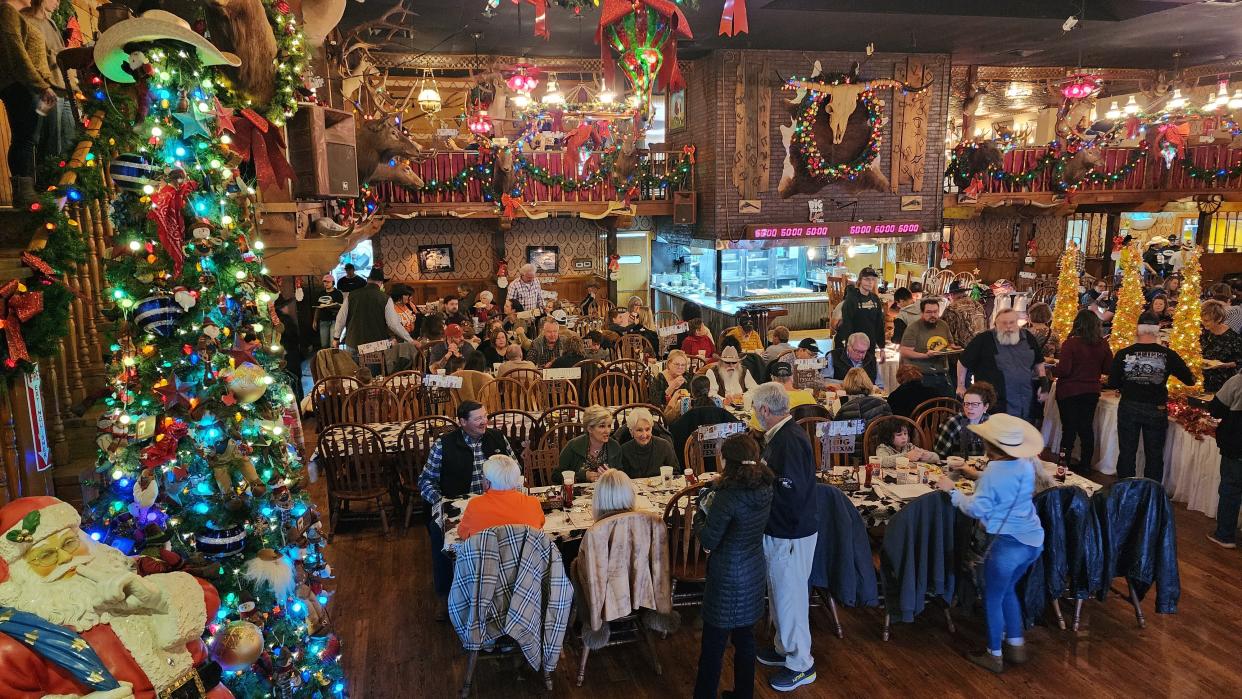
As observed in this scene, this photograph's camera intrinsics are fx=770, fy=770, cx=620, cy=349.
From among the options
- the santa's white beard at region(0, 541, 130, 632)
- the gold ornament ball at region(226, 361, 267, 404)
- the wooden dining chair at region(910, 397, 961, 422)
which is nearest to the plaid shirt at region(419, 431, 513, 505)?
the gold ornament ball at region(226, 361, 267, 404)

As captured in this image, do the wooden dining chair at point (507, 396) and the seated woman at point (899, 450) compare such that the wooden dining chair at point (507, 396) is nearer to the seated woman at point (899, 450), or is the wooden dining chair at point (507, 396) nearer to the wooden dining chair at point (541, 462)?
the wooden dining chair at point (541, 462)

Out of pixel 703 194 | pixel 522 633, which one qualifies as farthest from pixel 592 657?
pixel 703 194

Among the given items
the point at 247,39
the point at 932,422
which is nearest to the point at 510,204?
the point at 247,39

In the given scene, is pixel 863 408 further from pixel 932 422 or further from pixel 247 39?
pixel 247 39

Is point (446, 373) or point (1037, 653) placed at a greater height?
point (446, 373)

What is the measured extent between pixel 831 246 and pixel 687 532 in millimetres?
12252

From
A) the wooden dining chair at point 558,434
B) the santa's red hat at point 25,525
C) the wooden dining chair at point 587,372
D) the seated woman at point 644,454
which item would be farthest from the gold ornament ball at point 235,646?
the wooden dining chair at point 587,372

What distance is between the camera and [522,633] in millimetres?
3828

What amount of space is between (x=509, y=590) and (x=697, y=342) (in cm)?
532

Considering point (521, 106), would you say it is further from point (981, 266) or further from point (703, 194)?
point (981, 266)

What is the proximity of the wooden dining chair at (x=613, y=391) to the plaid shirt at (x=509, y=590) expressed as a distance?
368 centimetres

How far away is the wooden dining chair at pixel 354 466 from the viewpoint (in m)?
5.78

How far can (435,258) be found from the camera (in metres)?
15.1

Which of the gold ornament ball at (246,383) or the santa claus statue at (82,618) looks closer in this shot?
the santa claus statue at (82,618)
